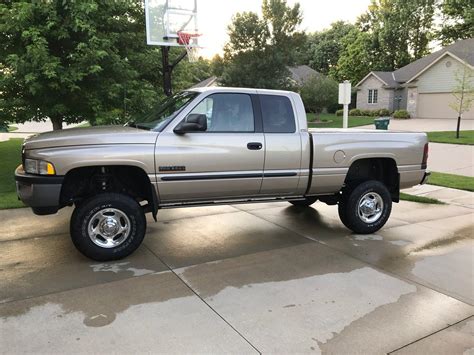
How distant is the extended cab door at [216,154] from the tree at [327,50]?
6033 centimetres

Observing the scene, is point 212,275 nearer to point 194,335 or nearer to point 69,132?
point 194,335

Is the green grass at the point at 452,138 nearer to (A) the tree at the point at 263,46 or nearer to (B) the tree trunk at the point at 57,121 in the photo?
(A) the tree at the point at 263,46

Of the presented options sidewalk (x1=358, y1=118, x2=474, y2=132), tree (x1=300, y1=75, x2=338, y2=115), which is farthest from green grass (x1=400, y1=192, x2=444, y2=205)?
tree (x1=300, y1=75, x2=338, y2=115)

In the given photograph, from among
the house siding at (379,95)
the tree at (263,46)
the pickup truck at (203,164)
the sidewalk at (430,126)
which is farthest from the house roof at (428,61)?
the pickup truck at (203,164)

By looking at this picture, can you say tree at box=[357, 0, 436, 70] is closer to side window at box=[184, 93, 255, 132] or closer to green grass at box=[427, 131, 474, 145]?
green grass at box=[427, 131, 474, 145]

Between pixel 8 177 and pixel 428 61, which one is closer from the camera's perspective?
pixel 8 177

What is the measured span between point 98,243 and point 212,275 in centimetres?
138

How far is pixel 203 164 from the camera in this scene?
5.25 metres

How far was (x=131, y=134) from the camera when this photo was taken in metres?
5.02

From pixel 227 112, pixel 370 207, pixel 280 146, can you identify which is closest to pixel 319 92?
pixel 370 207

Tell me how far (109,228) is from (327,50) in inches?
2482

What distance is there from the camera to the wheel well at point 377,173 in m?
6.52

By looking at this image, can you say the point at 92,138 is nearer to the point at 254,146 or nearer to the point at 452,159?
the point at 254,146

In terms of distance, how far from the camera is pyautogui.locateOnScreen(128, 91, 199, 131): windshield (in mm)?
5312
